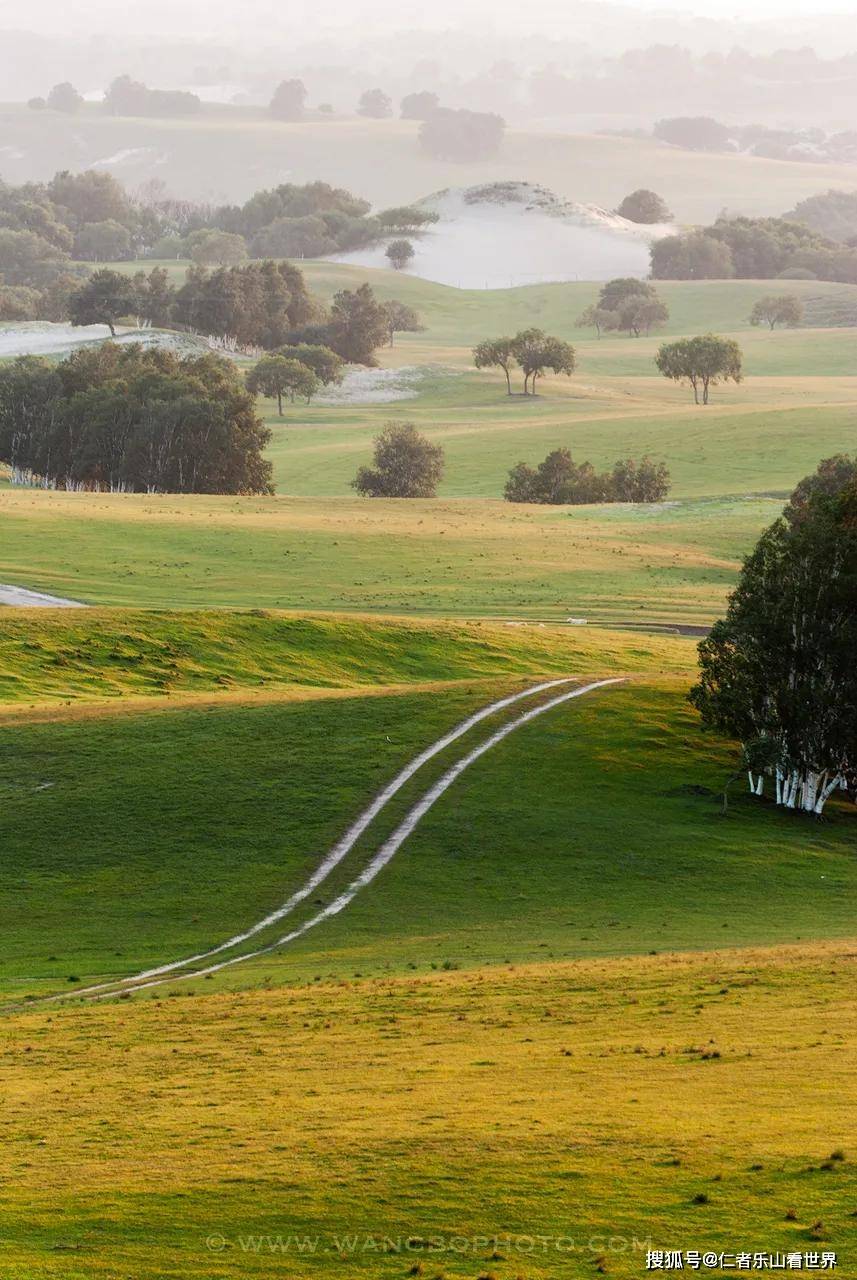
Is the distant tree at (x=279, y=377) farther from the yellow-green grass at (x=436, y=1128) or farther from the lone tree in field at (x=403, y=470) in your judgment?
the yellow-green grass at (x=436, y=1128)

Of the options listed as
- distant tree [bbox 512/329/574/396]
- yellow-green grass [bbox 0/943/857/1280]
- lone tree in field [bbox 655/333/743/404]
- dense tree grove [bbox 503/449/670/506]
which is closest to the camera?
yellow-green grass [bbox 0/943/857/1280]

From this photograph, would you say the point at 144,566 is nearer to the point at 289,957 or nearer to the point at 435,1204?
the point at 289,957

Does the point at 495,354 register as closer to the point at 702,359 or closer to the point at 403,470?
the point at 702,359

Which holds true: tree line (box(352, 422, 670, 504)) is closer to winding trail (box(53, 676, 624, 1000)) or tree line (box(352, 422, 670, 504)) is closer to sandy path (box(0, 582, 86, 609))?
sandy path (box(0, 582, 86, 609))

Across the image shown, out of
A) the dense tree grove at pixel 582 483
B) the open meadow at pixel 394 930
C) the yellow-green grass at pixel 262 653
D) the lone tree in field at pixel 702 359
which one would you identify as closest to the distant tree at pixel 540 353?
the lone tree in field at pixel 702 359

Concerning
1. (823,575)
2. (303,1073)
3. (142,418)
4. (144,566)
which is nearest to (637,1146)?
(303,1073)

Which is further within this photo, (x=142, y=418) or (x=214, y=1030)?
(x=142, y=418)

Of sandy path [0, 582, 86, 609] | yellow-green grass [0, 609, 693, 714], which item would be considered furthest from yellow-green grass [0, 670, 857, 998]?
sandy path [0, 582, 86, 609]

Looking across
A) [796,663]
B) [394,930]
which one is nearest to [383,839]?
[394,930]
